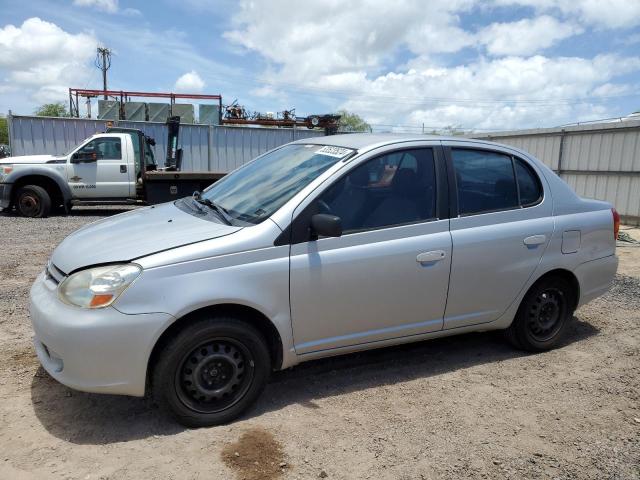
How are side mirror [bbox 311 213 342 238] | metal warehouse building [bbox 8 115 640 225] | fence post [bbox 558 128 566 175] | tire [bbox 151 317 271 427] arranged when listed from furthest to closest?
1. fence post [bbox 558 128 566 175]
2. metal warehouse building [bbox 8 115 640 225]
3. side mirror [bbox 311 213 342 238]
4. tire [bbox 151 317 271 427]

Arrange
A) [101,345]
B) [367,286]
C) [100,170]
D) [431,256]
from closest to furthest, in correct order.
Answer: [101,345], [367,286], [431,256], [100,170]

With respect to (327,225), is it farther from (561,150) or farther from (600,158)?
(561,150)

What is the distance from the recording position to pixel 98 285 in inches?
110

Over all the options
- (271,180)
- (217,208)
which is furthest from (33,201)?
(271,180)

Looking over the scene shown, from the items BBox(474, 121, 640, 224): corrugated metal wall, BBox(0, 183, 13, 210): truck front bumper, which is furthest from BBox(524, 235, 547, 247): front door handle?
BBox(0, 183, 13, 210): truck front bumper

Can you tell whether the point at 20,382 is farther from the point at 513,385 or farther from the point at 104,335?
the point at 513,385

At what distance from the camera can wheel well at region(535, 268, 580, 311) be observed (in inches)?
163

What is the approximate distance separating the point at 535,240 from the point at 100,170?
1109 centimetres

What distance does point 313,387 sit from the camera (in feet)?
11.9

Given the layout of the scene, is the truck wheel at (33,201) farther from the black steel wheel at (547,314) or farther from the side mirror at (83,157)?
the black steel wheel at (547,314)

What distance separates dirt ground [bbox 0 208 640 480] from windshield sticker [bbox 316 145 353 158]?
1622 millimetres

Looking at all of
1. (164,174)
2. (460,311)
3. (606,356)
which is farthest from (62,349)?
(164,174)

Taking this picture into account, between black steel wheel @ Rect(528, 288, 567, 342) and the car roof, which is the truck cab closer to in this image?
the car roof

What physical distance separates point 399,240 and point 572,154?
509 inches
